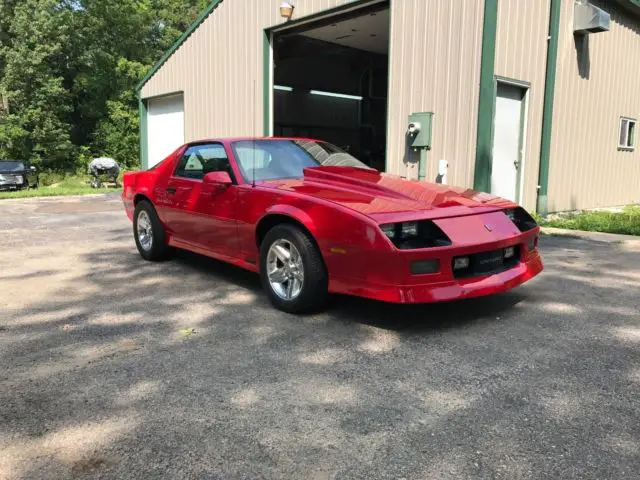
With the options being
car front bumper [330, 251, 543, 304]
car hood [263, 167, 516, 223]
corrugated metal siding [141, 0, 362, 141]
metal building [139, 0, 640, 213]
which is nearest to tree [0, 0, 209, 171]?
metal building [139, 0, 640, 213]

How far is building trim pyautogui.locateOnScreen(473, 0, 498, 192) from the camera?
8.28m

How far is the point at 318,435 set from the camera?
2525 millimetres

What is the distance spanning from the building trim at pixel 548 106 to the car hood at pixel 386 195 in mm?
5943

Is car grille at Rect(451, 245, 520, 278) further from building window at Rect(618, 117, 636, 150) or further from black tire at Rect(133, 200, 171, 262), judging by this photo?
building window at Rect(618, 117, 636, 150)

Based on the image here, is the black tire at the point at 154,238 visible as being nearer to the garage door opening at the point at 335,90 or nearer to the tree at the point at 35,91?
the garage door opening at the point at 335,90

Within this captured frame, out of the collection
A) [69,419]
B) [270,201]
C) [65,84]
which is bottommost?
[69,419]

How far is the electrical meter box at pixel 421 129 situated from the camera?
8.98 meters


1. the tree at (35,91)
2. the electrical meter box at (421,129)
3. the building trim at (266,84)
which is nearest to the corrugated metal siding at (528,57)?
the electrical meter box at (421,129)

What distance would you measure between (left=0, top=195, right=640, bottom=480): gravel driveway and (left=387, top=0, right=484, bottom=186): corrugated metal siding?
3.85m

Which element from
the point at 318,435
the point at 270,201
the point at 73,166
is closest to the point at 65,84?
the point at 73,166

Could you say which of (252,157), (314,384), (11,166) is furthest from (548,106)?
(11,166)

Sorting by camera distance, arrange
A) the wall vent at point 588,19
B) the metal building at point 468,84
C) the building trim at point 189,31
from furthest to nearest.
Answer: the building trim at point 189,31 < the wall vent at point 588,19 < the metal building at point 468,84

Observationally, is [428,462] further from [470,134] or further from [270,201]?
[470,134]

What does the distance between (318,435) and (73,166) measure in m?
32.0
